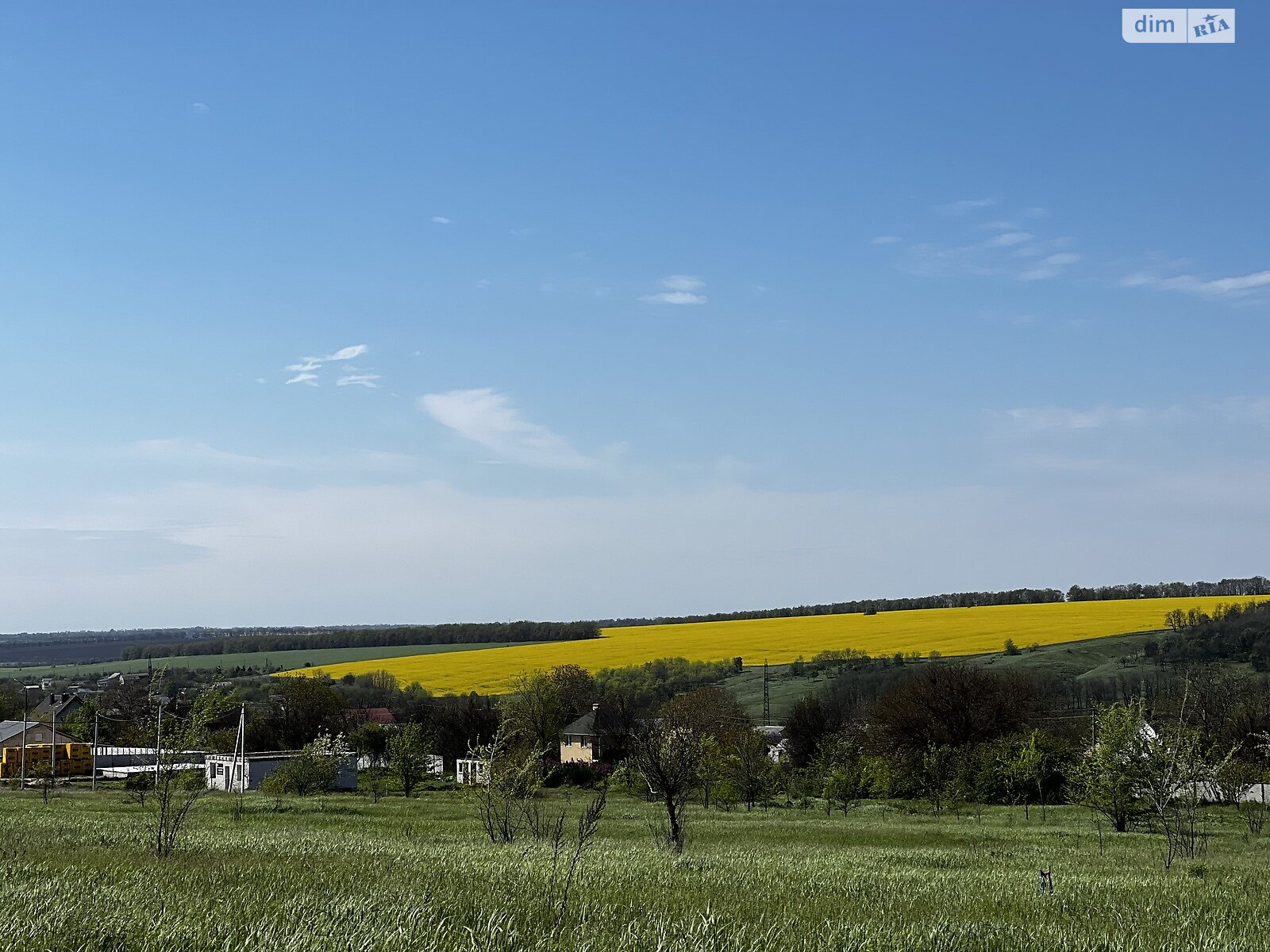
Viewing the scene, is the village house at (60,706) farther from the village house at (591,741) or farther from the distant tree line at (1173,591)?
the distant tree line at (1173,591)

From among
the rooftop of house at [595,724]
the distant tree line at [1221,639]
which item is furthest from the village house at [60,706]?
the distant tree line at [1221,639]

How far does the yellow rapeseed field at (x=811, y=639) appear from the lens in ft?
357

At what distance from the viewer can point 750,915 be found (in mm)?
8156

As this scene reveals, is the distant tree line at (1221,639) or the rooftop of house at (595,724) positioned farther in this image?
the distant tree line at (1221,639)

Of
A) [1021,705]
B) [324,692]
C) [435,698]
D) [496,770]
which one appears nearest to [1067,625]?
[1021,705]

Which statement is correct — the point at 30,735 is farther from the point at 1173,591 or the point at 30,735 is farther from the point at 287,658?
the point at 1173,591

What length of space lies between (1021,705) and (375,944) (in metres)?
76.4

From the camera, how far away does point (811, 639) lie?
121062 millimetres

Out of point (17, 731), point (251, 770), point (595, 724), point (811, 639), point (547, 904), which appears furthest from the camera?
point (811, 639)

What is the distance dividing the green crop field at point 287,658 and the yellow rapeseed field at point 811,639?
13850mm

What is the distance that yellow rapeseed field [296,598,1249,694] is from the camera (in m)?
109

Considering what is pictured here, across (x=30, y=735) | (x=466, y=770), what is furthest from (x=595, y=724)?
(x=30, y=735)

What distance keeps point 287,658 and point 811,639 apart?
3827 inches

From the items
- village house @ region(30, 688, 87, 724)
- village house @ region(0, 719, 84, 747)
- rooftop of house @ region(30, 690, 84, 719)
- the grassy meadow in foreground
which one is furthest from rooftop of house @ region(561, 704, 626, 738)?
the grassy meadow in foreground
